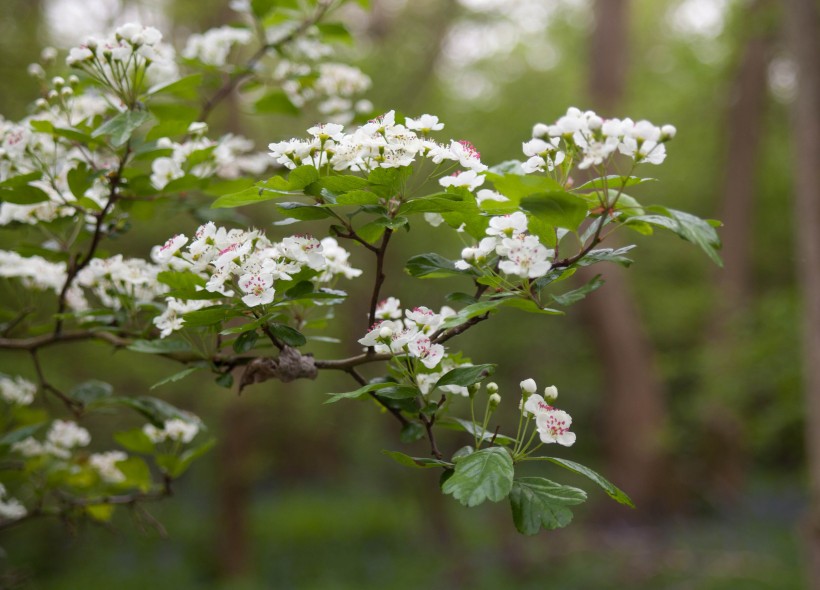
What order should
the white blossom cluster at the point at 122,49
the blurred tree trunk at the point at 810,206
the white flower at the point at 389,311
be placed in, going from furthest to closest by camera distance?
the blurred tree trunk at the point at 810,206, the white blossom cluster at the point at 122,49, the white flower at the point at 389,311

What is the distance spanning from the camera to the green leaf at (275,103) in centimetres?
230

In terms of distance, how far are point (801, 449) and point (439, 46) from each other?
9490mm

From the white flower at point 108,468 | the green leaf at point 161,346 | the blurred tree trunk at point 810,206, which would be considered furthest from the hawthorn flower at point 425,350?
the blurred tree trunk at point 810,206

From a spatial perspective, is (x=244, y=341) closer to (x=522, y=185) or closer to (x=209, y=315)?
(x=209, y=315)

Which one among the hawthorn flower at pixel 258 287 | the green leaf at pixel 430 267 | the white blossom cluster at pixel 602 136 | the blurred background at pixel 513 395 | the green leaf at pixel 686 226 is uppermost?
the white blossom cluster at pixel 602 136

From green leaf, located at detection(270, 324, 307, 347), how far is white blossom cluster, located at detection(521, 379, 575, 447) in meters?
0.40

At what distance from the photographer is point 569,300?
4.35ft

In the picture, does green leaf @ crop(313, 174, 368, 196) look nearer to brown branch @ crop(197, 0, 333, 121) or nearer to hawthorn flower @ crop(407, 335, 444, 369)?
hawthorn flower @ crop(407, 335, 444, 369)

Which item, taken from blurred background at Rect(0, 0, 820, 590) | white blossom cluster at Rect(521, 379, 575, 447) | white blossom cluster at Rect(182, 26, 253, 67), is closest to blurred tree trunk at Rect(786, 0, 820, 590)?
blurred background at Rect(0, 0, 820, 590)

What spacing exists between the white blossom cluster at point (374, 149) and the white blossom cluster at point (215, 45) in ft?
3.70

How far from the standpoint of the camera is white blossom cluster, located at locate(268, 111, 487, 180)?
1291 millimetres

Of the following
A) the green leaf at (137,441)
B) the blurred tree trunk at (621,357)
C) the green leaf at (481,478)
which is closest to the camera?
the green leaf at (481,478)

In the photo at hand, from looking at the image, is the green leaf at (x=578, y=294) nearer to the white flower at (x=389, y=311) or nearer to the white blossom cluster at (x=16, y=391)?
the white flower at (x=389, y=311)

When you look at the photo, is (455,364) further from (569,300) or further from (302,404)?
(302,404)
